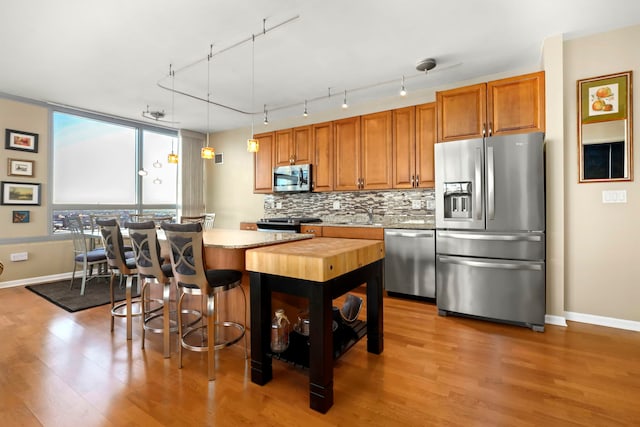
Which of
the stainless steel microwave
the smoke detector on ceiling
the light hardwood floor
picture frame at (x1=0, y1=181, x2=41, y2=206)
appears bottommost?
the light hardwood floor

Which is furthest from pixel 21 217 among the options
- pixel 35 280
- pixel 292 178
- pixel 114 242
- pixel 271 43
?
pixel 271 43

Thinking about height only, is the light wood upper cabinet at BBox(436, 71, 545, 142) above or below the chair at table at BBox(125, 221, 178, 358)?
above

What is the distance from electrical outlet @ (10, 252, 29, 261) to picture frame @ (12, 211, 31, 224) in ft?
1.45

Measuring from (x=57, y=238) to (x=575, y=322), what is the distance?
669 centimetres

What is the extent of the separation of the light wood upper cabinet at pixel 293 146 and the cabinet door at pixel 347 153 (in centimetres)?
50

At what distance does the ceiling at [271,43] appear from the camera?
240 cm

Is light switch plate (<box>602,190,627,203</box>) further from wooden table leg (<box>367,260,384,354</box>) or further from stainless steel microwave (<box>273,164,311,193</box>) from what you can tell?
stainless steel microwave (<box>273,164,311,193</box>)

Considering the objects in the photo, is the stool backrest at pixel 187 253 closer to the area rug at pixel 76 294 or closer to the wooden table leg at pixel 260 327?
the wooden table leg at pixel 260 327

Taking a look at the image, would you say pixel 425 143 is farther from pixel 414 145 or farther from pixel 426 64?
pixel 426 64

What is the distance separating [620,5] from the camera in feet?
7.89

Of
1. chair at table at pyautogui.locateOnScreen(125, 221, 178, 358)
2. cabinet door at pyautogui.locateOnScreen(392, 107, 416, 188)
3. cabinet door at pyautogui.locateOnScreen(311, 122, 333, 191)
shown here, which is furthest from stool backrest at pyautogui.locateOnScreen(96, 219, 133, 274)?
cabinet door at pyautogui.locateOnScreen(392, 107, 416, 188)

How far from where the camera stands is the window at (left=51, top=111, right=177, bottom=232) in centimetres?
469

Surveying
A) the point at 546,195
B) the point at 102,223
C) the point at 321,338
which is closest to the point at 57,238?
the point at 102,223

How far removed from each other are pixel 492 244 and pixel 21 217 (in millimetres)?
5998
